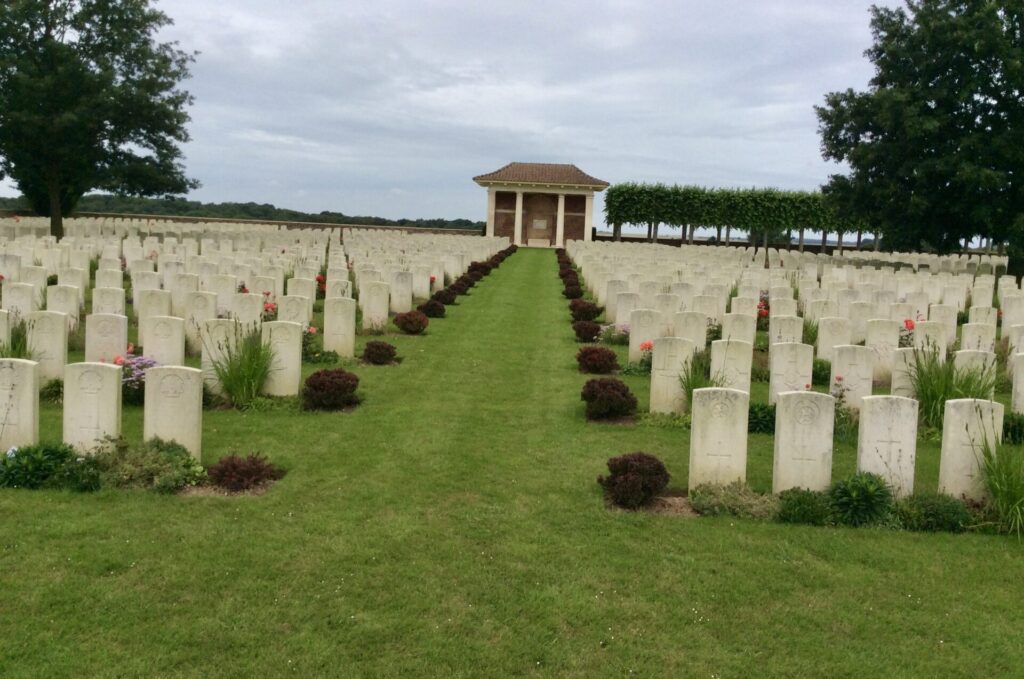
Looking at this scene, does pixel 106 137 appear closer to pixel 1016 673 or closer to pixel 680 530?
pixel 680 530

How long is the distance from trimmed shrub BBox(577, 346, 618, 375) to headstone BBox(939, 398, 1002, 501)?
5716mm

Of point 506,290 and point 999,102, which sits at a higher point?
point 999,102

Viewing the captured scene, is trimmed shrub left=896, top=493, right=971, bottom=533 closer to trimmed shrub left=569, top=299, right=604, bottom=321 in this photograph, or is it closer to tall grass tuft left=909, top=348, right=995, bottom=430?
tall grass tuft left=909, top=348, right=995, bottom=430

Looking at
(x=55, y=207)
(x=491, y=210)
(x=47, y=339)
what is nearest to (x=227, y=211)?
(x=491, y=210)

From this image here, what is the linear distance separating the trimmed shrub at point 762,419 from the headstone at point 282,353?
192 inches

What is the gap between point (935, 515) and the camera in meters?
6.43

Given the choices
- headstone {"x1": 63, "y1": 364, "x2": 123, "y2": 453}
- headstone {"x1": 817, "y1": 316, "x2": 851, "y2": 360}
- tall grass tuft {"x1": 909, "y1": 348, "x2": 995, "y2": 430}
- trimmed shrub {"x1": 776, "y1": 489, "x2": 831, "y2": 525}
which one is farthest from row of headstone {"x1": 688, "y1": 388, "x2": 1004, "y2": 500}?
headstone {"x1": 817, "y1": 316, "x2": 851, "y2": 360}

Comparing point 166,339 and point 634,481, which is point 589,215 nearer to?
point 166,339

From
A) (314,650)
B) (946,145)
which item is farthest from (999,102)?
(314,650)

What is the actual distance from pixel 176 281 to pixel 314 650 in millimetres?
10503

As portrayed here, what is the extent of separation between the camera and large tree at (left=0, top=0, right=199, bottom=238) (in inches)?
1266

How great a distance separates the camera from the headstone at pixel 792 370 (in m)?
9.45

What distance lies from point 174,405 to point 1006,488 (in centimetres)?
638

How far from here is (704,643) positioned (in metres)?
4.71
